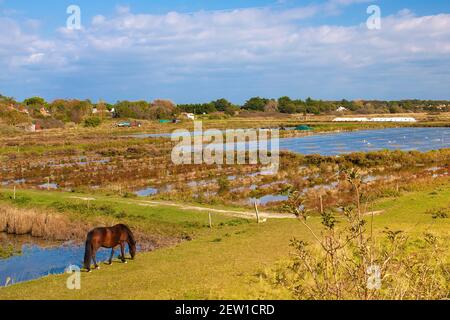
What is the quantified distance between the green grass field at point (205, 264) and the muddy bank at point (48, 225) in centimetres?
245

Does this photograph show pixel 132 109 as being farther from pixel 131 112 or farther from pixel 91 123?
pixel 91 123

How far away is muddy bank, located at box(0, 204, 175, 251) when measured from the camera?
64.4 ft

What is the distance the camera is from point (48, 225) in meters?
20.2

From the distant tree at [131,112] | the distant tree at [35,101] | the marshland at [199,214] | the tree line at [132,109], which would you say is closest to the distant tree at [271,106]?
the tree line at [132,109]

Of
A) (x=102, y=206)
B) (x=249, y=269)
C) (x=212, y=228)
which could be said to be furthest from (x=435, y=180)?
(x=249, y=269)

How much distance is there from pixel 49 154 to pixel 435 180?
131ft

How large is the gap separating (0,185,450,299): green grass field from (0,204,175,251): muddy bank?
2448 mm

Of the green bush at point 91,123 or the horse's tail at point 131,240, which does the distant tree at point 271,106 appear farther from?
the horse's tail at point 131,240

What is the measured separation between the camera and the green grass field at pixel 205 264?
393 inches

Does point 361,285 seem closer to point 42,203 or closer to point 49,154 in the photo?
point 42,203

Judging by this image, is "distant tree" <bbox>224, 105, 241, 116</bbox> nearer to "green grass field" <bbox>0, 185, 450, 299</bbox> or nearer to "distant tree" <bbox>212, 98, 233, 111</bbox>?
"distant tree" <bbox>212, 98, 233, 111</bbox>

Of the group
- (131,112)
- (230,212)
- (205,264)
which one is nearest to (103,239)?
(205,264)

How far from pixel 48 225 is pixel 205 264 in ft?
33.6
